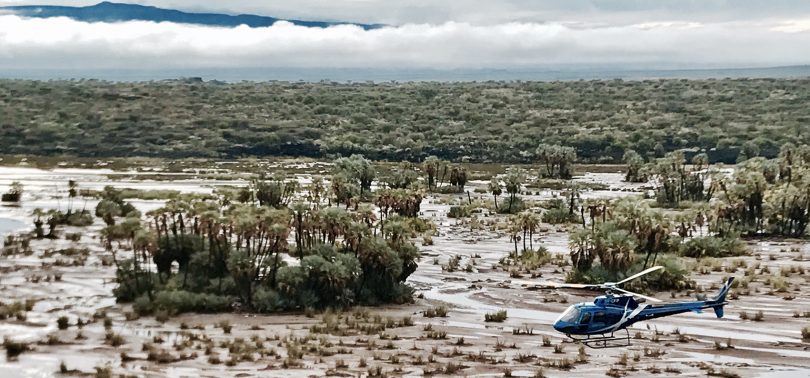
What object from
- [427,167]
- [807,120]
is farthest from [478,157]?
[807,120]

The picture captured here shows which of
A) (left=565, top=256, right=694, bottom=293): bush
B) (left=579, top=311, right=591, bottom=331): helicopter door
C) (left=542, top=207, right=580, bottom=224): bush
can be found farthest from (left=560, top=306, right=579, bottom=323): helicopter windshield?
(left=542, top=207, right=580, bottom=224): bush

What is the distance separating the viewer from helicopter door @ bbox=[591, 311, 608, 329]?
104ft

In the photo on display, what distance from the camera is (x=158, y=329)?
35.0m

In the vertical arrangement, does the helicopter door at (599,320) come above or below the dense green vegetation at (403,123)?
above

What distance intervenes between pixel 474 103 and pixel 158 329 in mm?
145857

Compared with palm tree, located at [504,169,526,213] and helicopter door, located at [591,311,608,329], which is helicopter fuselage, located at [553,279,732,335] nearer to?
helicopter door, located at [591,311,608,329]

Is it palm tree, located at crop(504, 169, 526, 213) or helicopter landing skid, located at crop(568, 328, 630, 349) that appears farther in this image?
palm tree, located at crop(504, 169, 526, 213)

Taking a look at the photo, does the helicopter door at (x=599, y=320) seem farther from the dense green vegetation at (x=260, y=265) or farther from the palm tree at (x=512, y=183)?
the palm tree at (x=512, y=183)

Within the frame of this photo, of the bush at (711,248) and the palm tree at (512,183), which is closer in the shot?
the bush at (711,248)

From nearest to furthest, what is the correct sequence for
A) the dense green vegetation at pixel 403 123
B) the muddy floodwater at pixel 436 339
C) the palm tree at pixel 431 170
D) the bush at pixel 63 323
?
the muddy floodwater at pixel 436 339 < the bush at pixel 63 323 < the palm tree at pixel 431 170 < the dense green vegetation at pixel 403 123

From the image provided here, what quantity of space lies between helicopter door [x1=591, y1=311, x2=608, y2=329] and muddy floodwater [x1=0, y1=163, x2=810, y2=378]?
3.04ft

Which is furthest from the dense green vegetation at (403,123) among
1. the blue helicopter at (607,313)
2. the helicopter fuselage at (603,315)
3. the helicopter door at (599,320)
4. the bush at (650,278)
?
the helicopter door at (599,320)

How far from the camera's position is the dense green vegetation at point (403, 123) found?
132 meters

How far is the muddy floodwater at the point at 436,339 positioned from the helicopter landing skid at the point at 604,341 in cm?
32
